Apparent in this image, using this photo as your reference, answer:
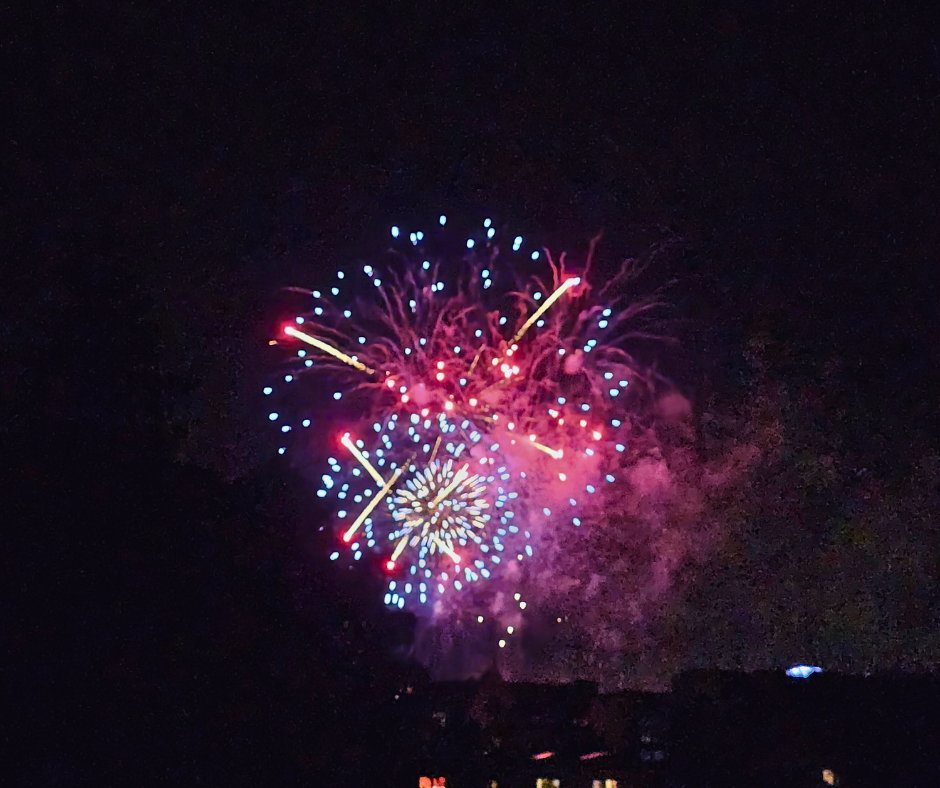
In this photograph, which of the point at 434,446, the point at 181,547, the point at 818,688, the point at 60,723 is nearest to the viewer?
the point at 60,723

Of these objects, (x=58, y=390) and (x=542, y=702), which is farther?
(x=542, y=702)

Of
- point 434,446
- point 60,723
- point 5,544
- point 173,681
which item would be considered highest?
point 434,446

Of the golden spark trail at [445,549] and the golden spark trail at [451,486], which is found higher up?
the golden spark trail at [451,486]

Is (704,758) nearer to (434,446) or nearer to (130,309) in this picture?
(434,446)

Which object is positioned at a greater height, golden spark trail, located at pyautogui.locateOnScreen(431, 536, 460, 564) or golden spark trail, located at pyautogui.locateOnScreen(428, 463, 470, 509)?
golden spark trail, located at pyautogui.locateOnScreen(428, 463, 470, 509)

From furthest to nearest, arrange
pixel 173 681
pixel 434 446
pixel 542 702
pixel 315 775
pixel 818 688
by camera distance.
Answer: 1. pixel 542 702
2. pixel 818 688
3. pixel 434 446
4. pixel 315 775
5. pixel 173 681

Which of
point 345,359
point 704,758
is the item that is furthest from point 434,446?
point 704,758

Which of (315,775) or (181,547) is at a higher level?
(181,547)

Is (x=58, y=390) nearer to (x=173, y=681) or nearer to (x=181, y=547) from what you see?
(x=181, y=547)

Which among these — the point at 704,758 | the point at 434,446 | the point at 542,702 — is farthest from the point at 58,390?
the point at 542,702
